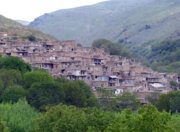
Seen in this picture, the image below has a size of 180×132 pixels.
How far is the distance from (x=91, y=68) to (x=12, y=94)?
45.6ft

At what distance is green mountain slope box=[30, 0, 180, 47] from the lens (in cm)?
11038

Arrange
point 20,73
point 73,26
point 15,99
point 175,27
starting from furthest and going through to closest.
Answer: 1. point 73,26
2. point 175,27
3. point 20,73
4. point 15,99

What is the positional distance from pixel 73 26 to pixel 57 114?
5409 inches

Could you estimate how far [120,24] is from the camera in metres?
139

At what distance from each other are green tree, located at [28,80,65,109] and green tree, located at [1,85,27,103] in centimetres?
71

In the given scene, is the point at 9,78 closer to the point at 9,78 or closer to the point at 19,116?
the point at 9,78

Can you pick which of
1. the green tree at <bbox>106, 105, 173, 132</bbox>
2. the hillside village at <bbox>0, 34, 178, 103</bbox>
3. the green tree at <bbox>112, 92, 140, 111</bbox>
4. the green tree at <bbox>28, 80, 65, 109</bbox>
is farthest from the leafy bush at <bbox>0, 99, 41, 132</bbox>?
the hillside village at <bbox>0, 34, 178, 103</bbox>

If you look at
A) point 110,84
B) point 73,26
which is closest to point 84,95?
point 110,84

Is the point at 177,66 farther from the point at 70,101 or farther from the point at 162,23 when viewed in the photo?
the point at 162,23

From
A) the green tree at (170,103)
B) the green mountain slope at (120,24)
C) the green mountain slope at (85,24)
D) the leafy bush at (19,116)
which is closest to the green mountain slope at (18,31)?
the green tree at (170,103)

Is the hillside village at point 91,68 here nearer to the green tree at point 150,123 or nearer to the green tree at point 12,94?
the green tree at point 12,94

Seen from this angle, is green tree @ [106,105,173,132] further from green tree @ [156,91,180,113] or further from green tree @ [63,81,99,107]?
green tree @ [63,81,99,107]

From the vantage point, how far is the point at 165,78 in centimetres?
4525

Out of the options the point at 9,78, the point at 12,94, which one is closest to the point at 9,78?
the point at 9,78
